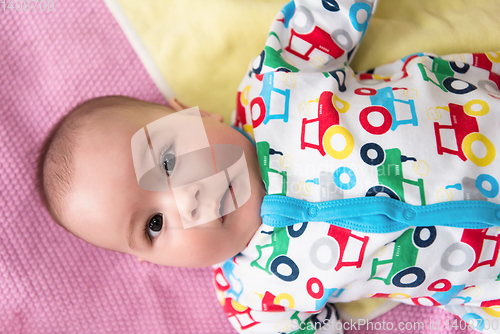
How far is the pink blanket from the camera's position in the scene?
1054 millimetres

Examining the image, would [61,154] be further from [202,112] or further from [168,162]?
[202,112]

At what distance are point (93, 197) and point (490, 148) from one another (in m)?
0.83

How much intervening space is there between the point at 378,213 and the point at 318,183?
139 mm

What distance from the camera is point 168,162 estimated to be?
0.81m

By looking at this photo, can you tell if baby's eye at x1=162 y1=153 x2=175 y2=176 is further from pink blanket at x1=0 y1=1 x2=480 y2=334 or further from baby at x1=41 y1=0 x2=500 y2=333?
pink blanket at x1=0 y1=1 x2=480 y2=334

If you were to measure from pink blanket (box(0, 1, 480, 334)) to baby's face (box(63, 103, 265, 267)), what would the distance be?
0.88 feet

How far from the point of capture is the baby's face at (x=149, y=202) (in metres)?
0.79

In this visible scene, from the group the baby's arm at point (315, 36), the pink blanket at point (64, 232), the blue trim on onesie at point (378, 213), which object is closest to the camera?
the blue trim on onesie at point (378, 213)

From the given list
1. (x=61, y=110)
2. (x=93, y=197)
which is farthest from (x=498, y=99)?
(x=61, y=110)

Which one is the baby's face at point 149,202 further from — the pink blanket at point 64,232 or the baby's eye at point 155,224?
the pink blanket at point 64,232

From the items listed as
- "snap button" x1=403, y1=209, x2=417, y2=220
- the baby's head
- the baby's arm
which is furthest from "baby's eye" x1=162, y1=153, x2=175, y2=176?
"snap button" x1=403, y1=209, x2=417, y2=220

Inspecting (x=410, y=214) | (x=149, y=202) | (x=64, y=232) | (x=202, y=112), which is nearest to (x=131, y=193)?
(x=149, y=202)

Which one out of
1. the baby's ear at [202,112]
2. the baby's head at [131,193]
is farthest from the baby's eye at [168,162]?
the baby's ear at [202,112]

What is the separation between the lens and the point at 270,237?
2.92ft
